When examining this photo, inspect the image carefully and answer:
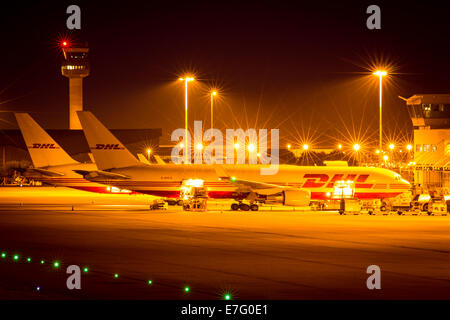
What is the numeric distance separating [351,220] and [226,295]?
23.8 metres

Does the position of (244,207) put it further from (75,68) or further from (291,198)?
(75,68)

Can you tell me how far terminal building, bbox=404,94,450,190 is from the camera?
2450 inches

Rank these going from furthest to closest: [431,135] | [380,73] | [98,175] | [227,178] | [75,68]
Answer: [75,68] → [431,135] → [380,73] → [227,178] → [98,175]

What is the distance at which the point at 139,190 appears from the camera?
46.0 m

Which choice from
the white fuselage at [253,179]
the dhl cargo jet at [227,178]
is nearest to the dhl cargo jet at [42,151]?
the dhl cargo jet at [227,178]

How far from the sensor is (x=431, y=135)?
208 feet

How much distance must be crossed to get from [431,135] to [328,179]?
19.6 metres

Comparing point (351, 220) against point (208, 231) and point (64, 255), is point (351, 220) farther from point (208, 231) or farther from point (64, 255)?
point (64, 255)

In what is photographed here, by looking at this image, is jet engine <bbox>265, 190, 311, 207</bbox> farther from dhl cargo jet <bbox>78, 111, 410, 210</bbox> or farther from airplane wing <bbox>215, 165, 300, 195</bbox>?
airplane wing <bbox>215, 165, 300, 195</bbox>

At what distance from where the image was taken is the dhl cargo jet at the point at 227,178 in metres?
45.6

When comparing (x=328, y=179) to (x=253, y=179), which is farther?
(x=328, y=179)

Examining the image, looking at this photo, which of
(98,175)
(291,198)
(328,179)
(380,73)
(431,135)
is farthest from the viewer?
(431,135)

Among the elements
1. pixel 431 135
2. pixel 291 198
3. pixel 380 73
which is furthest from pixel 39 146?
pixel 431 135
